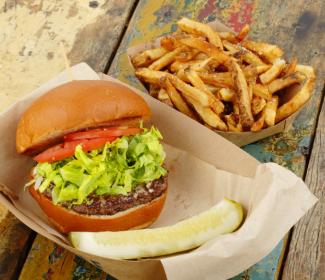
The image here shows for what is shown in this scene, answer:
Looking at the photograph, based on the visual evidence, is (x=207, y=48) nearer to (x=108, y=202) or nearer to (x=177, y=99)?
(x=177, y=99)

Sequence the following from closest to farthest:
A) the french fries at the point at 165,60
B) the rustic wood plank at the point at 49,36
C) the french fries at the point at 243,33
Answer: the french fries at the point at 165,60 < the french fries at the point at 243,33 < the rustic wood plank at the point at 49,36

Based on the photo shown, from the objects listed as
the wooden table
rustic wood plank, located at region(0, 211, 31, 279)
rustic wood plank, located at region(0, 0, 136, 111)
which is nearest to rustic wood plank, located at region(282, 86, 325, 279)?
the wooden table

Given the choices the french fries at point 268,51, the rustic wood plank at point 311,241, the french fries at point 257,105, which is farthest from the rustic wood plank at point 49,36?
the rustic wood plank at point 311,241

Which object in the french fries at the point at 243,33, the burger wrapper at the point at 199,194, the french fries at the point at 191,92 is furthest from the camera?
the french fries at the point at 243,33

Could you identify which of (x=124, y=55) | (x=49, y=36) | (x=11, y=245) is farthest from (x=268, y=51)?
(x=11, y=245)

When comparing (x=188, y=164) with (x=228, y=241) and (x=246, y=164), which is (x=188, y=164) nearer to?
(x=246, y=164)

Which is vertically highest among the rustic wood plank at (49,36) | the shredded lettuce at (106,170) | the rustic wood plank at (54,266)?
the shredded lettuce at (106,170)

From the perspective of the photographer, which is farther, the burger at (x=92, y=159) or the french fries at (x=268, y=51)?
the french fries at (x=268, y=51)

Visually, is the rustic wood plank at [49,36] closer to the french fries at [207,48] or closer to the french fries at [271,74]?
the french fries at [207,48]
